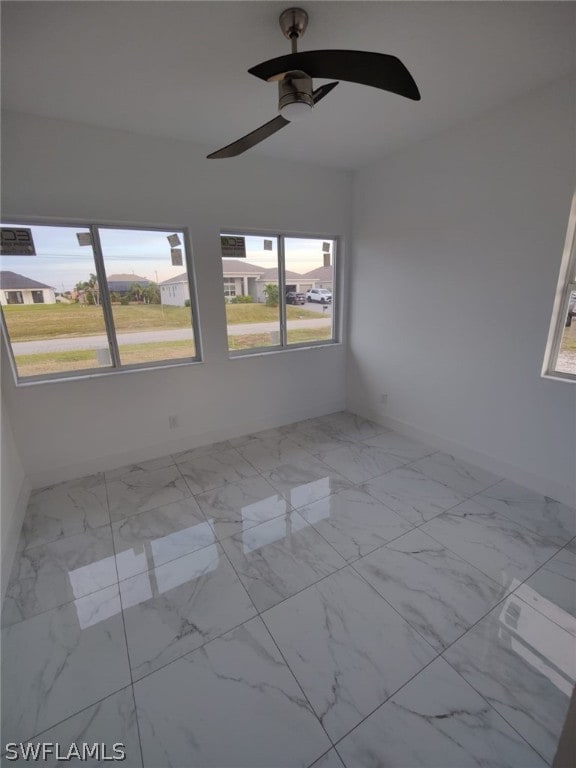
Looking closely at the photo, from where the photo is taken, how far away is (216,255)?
10.1 feet

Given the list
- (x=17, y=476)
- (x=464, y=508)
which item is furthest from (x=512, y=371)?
(x=17, y=476)

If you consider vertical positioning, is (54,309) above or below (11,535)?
above

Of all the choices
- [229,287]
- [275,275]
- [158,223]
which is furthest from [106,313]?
[275,275]

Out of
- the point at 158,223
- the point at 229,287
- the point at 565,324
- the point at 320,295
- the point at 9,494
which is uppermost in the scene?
the point at 158,223

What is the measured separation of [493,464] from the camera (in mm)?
2797

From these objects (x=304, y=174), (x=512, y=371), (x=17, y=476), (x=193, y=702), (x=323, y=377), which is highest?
(x=304, y=174)

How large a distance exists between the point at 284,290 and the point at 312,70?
2.33 metres

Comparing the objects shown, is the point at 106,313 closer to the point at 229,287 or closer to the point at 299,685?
the point at 229,287

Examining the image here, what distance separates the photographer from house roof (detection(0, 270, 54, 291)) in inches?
95.0

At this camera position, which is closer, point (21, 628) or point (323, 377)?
point (21, 628)

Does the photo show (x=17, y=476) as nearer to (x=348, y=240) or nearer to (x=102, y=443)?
(x=102, y=443)

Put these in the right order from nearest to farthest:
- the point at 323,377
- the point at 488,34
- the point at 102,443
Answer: the point at 488,34 → the point at 102,443 → the point at 323,377

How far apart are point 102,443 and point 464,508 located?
3.02m

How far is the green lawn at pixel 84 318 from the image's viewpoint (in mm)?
2531
